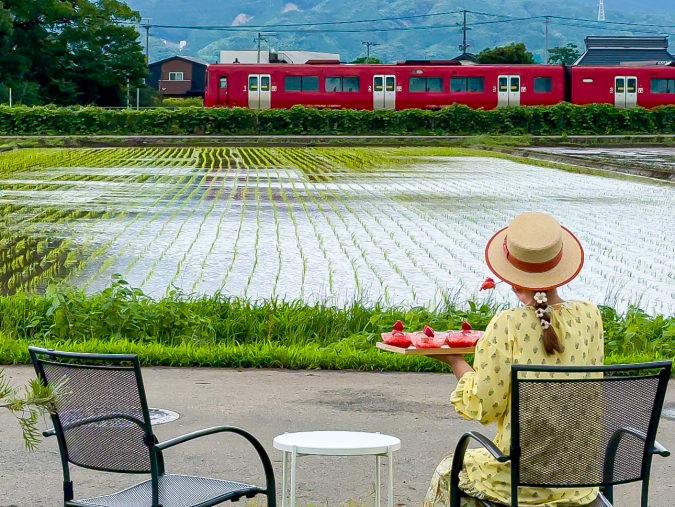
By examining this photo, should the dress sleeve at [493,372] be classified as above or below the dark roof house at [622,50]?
below

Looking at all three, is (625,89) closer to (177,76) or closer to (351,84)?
(351,84)

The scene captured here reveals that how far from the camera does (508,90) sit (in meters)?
51.6

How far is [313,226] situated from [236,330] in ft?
28.1

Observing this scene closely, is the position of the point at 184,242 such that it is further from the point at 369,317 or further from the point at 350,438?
the point at 350,438

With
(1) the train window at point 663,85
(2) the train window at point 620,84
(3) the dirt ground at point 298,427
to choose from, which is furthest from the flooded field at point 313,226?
(1) the train window at point 663,85

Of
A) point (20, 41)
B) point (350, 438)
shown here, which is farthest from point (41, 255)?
point (20, 41)

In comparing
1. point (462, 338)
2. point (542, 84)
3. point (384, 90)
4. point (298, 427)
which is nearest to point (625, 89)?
point (542, 84)

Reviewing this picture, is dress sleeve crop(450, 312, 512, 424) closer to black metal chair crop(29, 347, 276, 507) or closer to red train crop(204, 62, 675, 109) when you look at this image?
black metal chair crop(29, 347, 276, 507)

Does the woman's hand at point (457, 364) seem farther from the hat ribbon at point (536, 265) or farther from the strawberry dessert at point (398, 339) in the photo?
the hat ribbon at point (536, 265)

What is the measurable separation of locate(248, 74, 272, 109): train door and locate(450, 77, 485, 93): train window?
26.0 ft

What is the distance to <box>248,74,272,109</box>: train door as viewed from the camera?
51.1 meters

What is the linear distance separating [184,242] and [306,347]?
7.32 metres

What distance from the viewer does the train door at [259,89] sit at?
51125mm

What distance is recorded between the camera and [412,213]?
1905 cm
